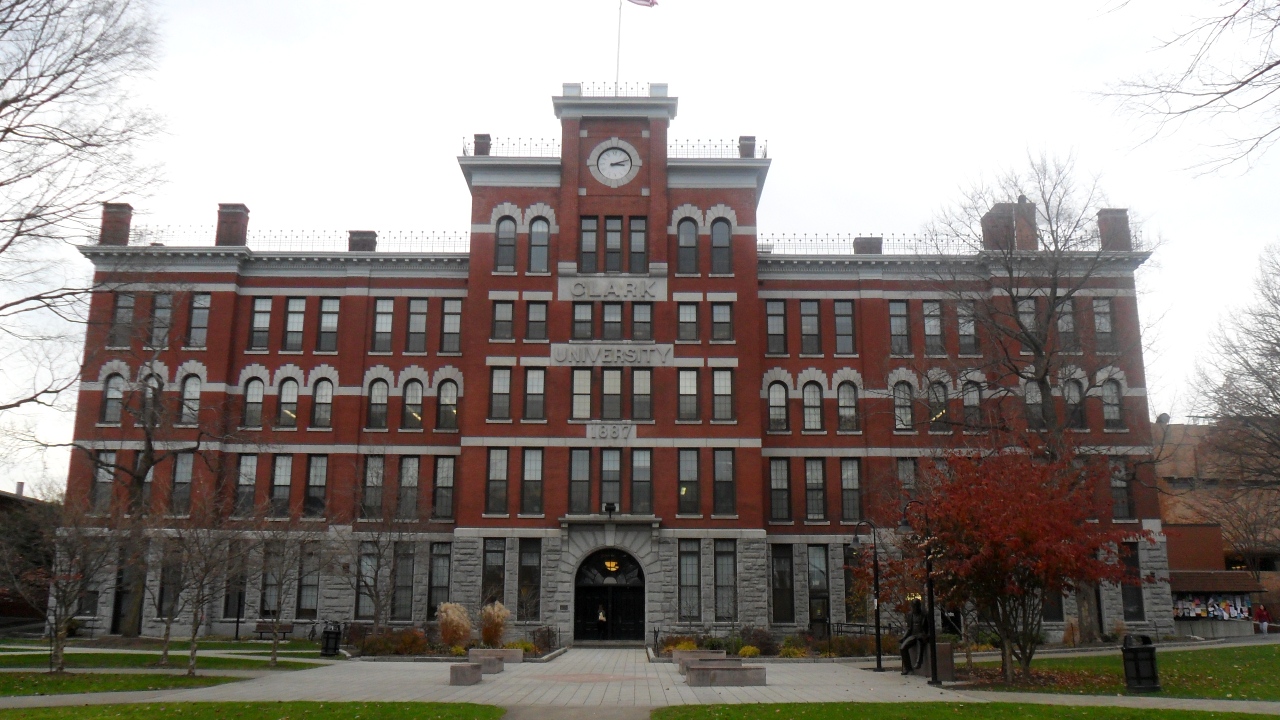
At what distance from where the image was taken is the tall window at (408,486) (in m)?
40.0

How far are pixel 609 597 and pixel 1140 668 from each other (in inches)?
855

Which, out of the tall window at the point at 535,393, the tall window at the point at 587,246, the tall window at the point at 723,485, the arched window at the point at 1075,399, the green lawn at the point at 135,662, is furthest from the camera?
the arched window at the point at 1075,399

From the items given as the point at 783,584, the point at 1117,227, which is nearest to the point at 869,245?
the point at 1117,227

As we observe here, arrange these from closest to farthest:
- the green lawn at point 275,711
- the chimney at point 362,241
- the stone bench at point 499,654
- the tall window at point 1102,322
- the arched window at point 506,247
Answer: the green lawn at point 275,711 → the stone bench at point 499,654 → the arched window at point 506,247 → the tall window at point 1102,322 → the chimney at point 362,241

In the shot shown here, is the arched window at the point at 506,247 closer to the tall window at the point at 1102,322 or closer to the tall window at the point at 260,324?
the tall window at the point at 260,324

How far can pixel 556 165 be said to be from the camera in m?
40.9

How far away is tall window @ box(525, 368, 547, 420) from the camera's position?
3928cm

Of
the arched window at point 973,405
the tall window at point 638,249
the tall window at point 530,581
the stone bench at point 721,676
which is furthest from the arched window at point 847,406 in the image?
the stone bench at point 721,676

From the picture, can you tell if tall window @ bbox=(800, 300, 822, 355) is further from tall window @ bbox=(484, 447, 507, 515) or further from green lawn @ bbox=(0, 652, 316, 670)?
green lawn @ bbox=(0, 652, 316, 670)

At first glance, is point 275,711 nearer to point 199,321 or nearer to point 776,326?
point 199,321

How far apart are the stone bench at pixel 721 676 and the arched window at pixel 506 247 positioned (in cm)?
2288

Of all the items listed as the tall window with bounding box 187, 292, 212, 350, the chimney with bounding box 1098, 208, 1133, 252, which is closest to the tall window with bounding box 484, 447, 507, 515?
the tall window with bounding box 187, 292, 212, 350

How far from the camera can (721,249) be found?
4084 centimetres

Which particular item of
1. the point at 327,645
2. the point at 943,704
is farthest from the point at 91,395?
the point at 943,704
